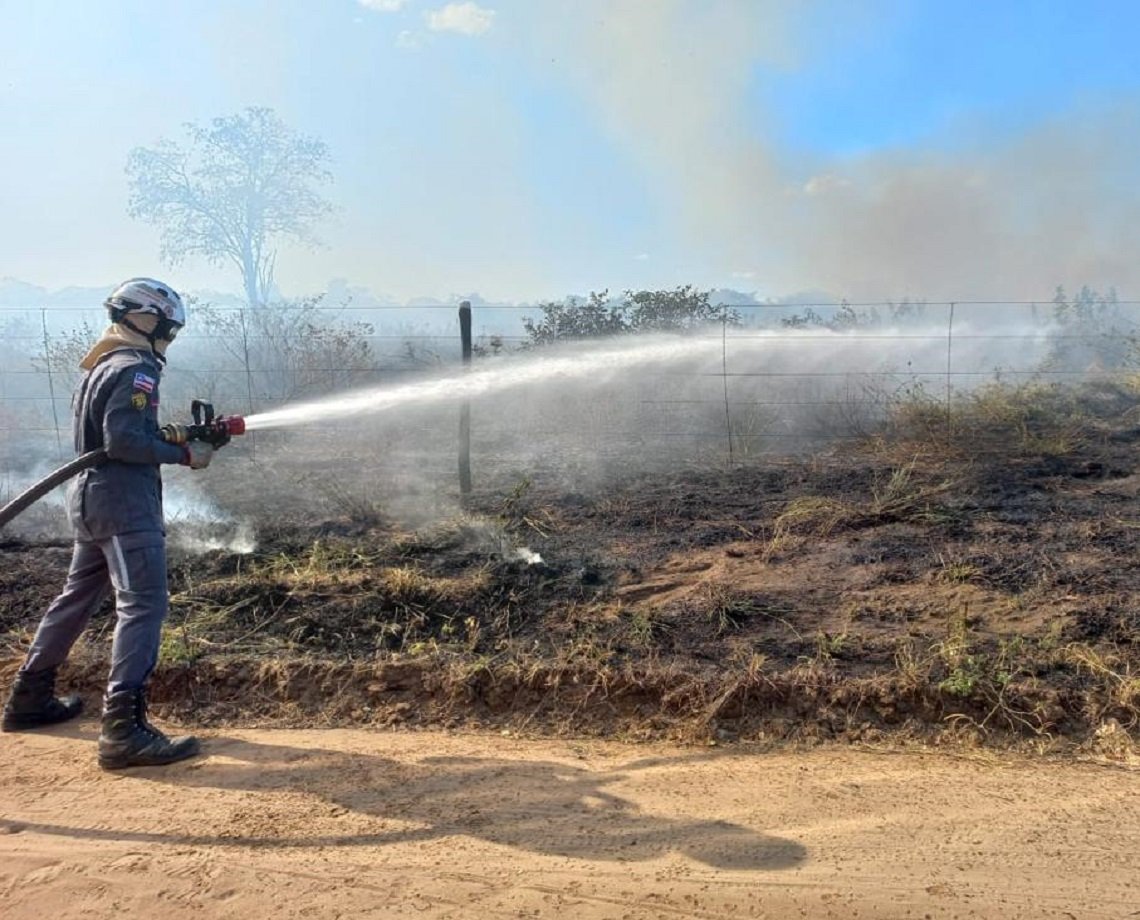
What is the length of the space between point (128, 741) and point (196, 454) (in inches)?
50.7

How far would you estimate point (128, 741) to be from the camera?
3453mm

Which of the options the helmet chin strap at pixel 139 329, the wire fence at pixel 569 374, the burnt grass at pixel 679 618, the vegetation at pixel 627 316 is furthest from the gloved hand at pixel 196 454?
the vegetation at pixel 627 316

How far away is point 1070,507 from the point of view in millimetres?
6891

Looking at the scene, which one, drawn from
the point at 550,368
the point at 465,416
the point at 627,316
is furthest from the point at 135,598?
the point at 627,316

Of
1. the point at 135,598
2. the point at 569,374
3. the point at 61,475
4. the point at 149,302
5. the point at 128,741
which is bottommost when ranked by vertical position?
the point at 128,741

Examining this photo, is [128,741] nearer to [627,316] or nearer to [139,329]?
[139,329]

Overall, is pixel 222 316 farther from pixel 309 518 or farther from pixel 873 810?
pixel 873 810

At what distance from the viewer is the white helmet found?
3.57 m

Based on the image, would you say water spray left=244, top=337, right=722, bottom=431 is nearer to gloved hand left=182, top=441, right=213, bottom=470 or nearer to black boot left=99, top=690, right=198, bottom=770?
gloved hand left=182, top=441, right=213, bottom=470

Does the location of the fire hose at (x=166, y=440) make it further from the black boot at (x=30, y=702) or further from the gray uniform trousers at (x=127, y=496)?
the black boot at (x=30, y=702)

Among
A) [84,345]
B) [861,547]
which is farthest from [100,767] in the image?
[84,345]

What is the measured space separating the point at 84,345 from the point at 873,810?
1391 centimetres

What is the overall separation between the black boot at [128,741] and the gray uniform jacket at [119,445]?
74 cm

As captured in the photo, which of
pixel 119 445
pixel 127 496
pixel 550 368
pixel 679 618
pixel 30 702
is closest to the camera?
pixel 119 445
